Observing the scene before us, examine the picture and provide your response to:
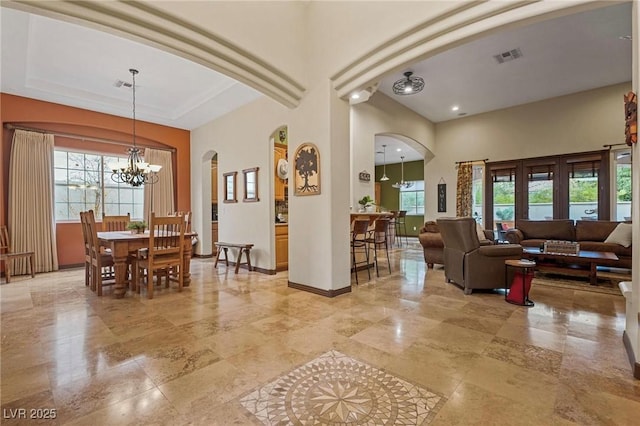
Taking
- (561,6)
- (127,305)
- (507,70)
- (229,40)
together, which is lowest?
(127,305)

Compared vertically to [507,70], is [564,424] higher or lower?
lower

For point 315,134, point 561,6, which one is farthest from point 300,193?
point 561,6

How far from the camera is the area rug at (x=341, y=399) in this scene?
1.55m

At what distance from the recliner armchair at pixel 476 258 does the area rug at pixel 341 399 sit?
101 inches

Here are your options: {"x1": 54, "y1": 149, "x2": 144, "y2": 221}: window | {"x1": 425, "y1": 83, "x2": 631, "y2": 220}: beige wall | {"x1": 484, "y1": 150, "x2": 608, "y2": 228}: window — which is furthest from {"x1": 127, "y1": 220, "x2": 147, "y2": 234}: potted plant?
{"x1": 484, "y1": 150, "x2": 608, "y2": 228}: window

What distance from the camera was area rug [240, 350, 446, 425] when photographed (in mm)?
1554

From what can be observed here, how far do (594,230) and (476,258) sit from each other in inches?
148

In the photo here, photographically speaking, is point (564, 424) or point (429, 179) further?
point (429, 179)

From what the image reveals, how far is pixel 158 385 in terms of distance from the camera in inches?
73.6

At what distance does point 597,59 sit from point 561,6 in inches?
171

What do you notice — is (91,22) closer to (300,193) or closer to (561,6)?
(300,193)

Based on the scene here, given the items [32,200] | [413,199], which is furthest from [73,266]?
[413,199]

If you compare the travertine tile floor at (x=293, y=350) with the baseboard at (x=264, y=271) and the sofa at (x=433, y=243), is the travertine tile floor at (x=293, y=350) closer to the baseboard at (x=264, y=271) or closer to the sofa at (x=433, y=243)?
the baseboard at (x=264, y=271)

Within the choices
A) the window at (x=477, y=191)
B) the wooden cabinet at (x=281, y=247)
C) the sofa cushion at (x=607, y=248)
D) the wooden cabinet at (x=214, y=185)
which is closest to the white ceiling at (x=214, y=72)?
the wooden cabinet at (x=214, y=185)
